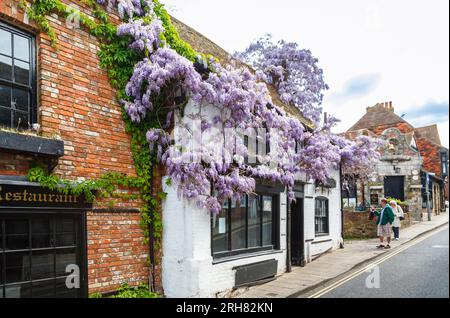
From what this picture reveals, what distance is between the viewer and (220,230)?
8.45m

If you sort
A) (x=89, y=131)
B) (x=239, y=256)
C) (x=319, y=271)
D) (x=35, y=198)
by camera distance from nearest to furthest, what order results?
(x=35, y=198) → (x=89, y=131) → (x=239, y=256) → (x=319, y=271)

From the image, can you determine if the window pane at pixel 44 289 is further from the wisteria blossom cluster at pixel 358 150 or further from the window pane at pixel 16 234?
the wisteria blossom cluster at pixel 358 150

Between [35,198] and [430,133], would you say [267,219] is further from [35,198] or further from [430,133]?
[430,133]

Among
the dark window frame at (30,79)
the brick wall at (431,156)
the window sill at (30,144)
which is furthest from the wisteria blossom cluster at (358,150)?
the brick wall at (431,156)

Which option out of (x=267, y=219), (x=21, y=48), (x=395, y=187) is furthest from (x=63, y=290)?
(x=395, y=187)

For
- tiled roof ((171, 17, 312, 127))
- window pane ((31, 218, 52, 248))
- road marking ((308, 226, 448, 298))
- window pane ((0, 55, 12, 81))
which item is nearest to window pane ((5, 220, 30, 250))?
window pane ((31, 218, 52, 248))

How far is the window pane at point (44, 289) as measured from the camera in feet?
18.0

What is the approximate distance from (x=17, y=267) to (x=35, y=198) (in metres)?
0.98

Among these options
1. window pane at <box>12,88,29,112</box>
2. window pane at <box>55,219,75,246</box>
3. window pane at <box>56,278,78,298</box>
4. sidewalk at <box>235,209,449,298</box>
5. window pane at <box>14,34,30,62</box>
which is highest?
window pane at <box>14,34,30,62</box>

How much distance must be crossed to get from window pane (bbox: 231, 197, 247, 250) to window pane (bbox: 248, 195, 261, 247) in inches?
10.5

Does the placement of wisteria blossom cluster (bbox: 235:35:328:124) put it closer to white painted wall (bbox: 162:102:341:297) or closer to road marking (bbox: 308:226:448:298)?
road marking (bbox: 308:226:448:298)

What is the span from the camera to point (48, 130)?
18.9ft

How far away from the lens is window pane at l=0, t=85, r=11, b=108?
5.42 metres
